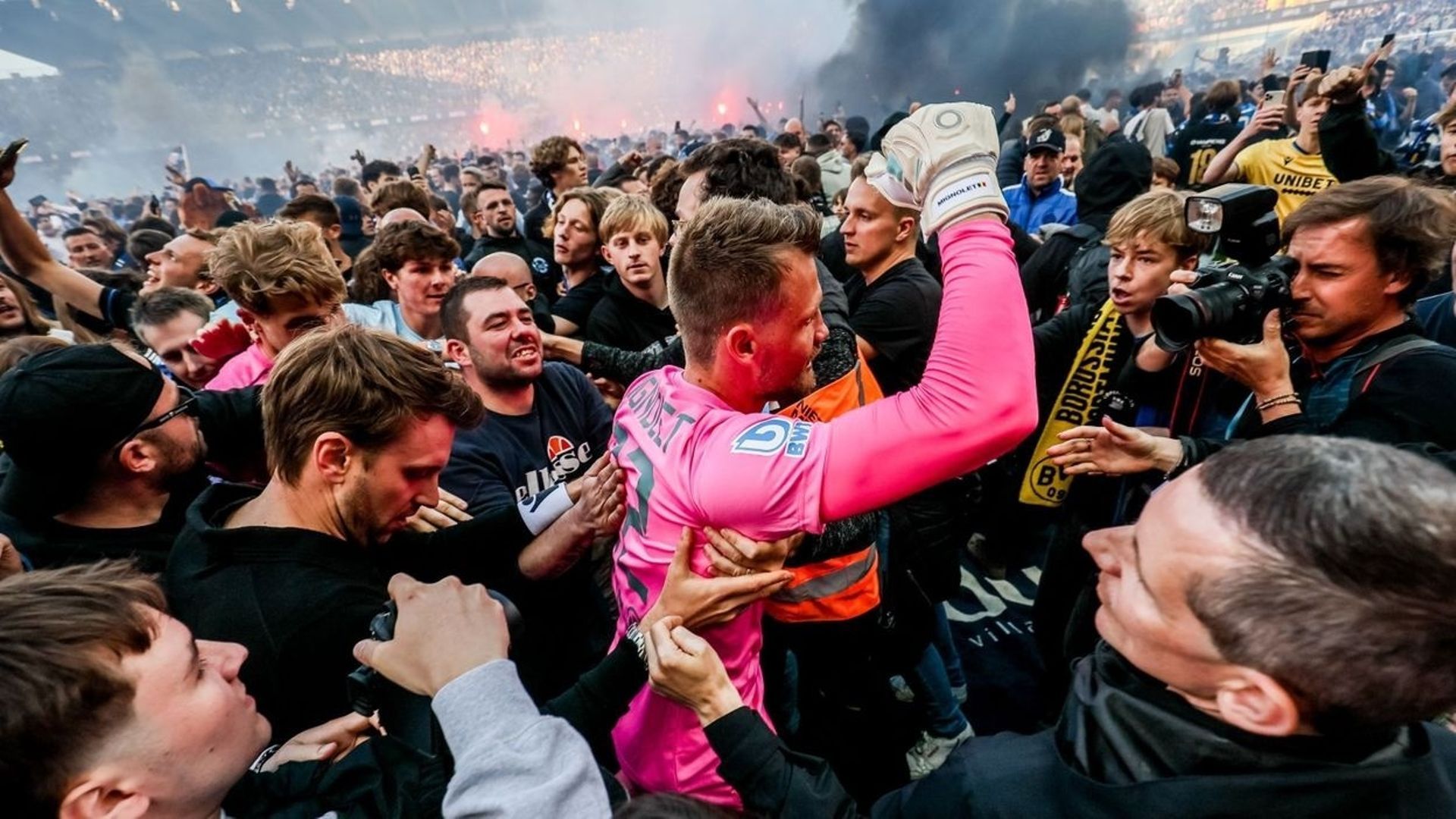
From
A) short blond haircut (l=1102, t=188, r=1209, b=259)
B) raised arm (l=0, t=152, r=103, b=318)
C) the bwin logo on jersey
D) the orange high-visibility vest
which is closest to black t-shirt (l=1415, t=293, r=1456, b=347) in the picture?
short blond haircut (l=1102, t=188, r=1209, b=259)

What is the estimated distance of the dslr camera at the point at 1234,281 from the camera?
5.53 feet

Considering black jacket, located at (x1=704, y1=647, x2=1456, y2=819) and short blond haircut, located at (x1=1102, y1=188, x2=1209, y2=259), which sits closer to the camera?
black jacket, located at (x1=704, y1=647, x2=1456, y2=819)

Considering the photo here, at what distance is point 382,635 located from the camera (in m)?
1.14

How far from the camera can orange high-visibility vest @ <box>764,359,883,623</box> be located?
1.87 meters

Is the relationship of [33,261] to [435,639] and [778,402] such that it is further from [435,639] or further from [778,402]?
[778,402]

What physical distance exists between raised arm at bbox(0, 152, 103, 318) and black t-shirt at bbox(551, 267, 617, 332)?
2.50 meters

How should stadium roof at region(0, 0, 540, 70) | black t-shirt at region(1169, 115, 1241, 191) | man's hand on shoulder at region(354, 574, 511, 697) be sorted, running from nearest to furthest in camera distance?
man's hand on shoulder at region(354, 574, 511, 697) < black t-shirt at region(1169, 115, 1241, 191) < stadium roof at region(0, 0, 540, 70)

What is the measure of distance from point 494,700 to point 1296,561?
108 cm

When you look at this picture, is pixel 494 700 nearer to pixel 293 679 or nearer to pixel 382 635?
pixel 382 635

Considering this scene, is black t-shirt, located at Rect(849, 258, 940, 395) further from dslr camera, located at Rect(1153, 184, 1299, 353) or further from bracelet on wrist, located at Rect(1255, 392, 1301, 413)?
bracelet on wrist, located at Rect(1255, 392, 1301, 413)

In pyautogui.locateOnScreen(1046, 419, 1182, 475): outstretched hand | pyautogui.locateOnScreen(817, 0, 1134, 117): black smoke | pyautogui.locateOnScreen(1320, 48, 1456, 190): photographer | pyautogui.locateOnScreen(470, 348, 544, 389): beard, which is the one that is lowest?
pyautogui.locateOnScreen(1046, 419, 1182, 475): outstretched hand

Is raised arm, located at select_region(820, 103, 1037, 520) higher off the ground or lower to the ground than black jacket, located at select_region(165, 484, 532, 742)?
higher

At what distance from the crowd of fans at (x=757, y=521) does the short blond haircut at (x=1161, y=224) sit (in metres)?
0.02

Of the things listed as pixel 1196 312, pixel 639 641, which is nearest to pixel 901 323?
pixel 1196 312
